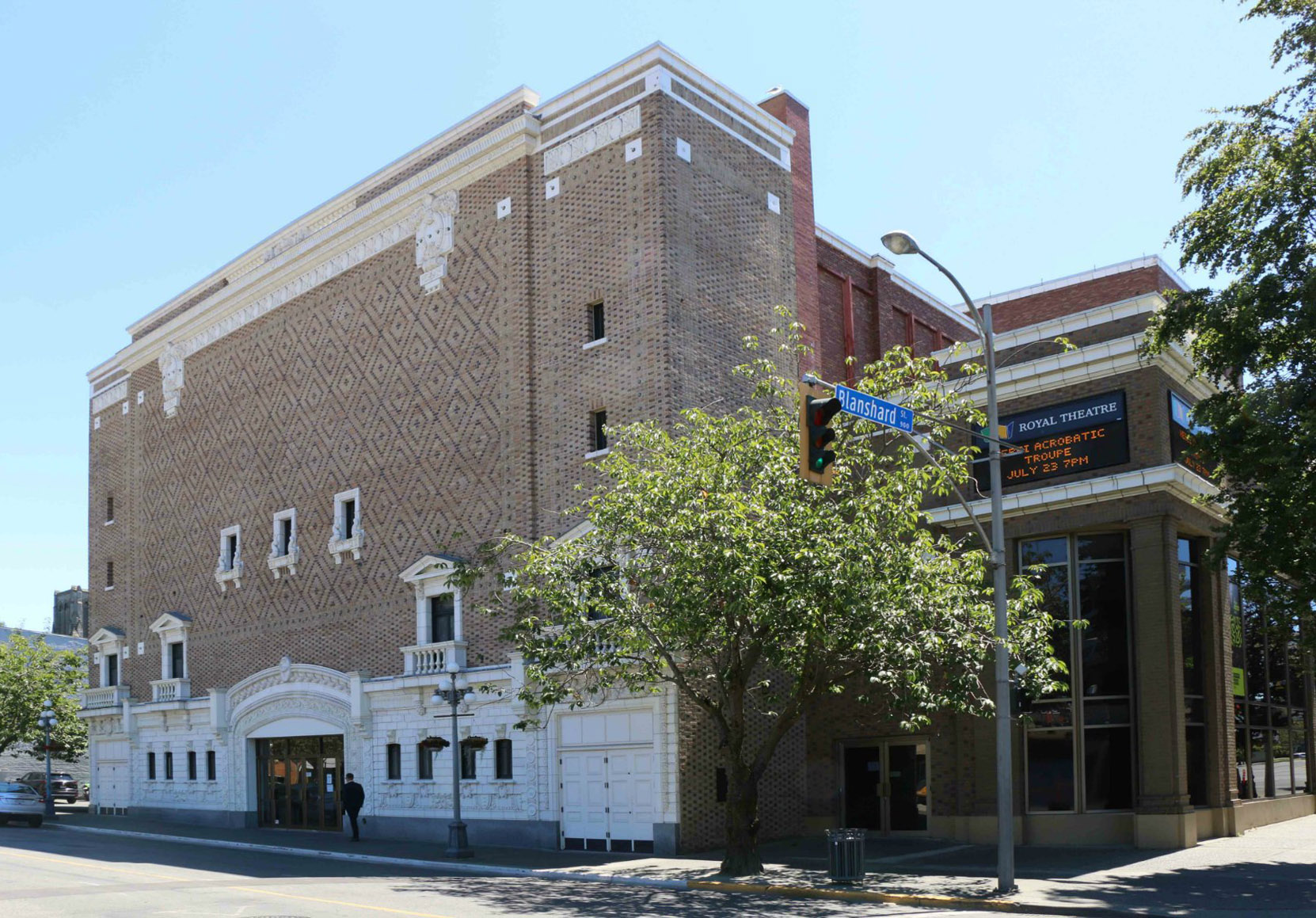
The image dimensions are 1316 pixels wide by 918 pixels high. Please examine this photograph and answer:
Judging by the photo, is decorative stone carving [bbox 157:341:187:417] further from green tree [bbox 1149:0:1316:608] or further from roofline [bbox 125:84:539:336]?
green tree [bbox 1149:0:1316:608]

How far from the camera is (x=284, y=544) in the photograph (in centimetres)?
4056

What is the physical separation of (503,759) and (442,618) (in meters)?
4.65

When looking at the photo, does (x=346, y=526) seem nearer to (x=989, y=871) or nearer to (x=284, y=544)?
(x=284, y=544)

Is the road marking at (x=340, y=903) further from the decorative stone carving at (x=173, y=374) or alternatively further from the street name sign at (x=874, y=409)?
the decorative stone carving at (x=173, y=374)

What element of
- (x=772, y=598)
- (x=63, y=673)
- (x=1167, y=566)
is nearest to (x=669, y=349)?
(x=772, y=598)

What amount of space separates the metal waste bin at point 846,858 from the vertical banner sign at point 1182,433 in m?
10.7

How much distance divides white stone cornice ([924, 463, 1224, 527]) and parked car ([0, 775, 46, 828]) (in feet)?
103

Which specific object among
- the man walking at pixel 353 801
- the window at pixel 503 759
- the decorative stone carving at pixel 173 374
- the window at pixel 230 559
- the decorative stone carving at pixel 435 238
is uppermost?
the decorative stone carving at pixel 435 238

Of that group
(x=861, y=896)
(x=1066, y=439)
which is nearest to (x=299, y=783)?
(x=861, y=896)

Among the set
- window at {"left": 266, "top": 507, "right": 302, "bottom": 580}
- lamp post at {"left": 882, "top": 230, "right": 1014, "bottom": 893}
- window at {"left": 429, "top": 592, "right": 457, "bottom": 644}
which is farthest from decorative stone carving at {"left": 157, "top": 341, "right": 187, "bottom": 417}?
lamp post at {"left": 882, "top": 230, "right": 1014, "bottom": 893}

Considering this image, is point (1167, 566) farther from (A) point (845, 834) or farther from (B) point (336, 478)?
(B) point (336, 478)

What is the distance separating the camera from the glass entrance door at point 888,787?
95.9ft

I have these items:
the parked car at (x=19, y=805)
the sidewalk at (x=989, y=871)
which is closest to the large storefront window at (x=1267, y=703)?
the sidewalk at (x=989, y=871)

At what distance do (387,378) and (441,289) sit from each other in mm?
3392
